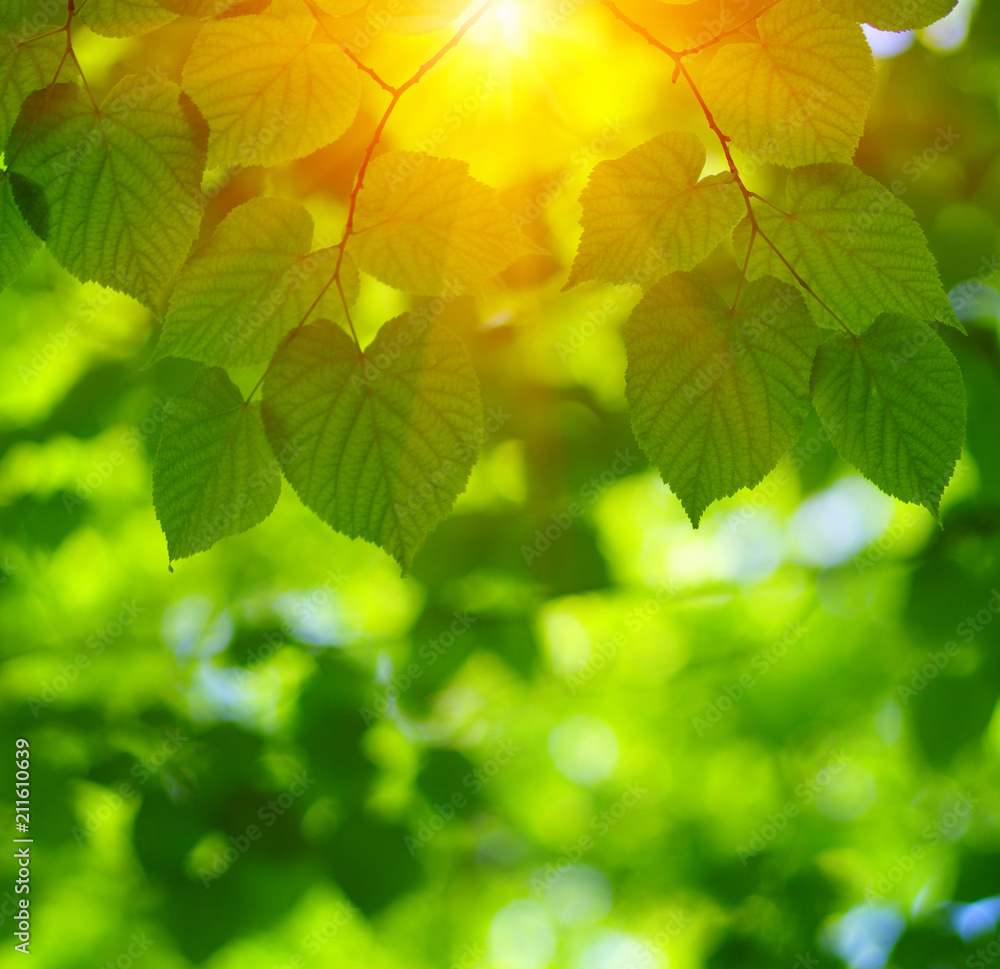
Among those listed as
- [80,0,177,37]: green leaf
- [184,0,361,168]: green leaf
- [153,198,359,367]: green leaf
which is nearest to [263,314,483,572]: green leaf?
[153,198,359,367]: green leaf

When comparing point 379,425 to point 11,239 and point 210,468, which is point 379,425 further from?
point 11,239

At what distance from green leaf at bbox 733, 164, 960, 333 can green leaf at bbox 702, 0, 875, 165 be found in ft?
0.07

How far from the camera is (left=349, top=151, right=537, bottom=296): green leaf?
0.52 metres

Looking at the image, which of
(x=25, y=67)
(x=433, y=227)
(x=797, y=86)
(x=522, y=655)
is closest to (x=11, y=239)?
(x=25, y=67)

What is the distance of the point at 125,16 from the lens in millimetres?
530

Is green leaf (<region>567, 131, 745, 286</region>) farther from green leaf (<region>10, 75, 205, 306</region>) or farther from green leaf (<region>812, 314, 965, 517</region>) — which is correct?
green leaf (<region>10, 75, 205, 306</region>)

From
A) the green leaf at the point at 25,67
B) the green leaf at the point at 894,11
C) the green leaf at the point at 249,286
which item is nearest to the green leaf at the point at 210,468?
the green leaf at the point at 249,286

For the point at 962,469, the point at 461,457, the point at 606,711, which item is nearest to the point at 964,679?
the point at 962,469

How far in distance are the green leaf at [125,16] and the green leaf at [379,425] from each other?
0.24m

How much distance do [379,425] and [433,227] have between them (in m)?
0.15

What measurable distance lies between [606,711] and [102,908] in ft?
5.79

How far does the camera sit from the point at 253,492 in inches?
23.0

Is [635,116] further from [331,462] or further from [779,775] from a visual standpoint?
[779,775]

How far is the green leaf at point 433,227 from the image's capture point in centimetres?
52
